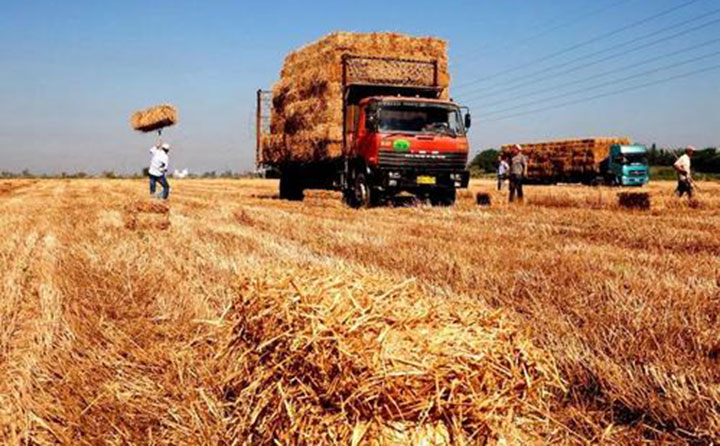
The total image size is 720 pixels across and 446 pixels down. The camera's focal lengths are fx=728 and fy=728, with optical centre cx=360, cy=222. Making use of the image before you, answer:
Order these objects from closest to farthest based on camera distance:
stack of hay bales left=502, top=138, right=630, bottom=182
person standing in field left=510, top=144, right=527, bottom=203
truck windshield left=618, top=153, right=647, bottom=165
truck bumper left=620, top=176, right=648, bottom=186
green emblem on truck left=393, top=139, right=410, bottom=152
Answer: green emblem on truck left=393, top=139, right=410, bottom=152 → person standing in field left=510, top=144, right=527, bottom=203 → truck bumper left=620, top=176, right=648, bottom=186 → truck windshield left=618, top=153, right=647, bottom=165 → stack of hay bales left=502, top=138, right=630, bottom=182

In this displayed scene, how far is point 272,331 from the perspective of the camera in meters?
2.84

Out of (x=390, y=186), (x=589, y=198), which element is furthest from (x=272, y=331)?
(x=589, y=198)

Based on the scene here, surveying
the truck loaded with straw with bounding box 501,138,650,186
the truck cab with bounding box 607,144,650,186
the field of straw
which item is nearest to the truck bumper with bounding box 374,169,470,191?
the field of straw

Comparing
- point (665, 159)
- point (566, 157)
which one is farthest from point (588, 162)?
point (665, 159)

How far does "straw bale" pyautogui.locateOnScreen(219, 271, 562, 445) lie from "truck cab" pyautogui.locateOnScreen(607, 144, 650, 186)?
1466 inches

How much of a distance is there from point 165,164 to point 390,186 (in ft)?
19.6

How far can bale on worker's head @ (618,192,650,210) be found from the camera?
1559cm

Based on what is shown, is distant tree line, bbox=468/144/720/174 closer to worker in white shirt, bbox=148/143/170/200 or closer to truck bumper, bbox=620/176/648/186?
truck bumper, bbox=620/176/648/186

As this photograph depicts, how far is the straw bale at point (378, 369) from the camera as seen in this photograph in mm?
2348

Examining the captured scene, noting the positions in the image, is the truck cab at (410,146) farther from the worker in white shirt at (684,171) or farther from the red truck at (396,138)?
the worker in white shirt at (684,171)

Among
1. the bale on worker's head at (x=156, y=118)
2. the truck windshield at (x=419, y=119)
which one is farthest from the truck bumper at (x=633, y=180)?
the bale on worker's head at (x=156, y=118)

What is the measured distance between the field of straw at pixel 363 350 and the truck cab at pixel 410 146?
8602mm

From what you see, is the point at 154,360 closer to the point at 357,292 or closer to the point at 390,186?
the point at 357,292

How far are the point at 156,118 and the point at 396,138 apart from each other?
6.38m
